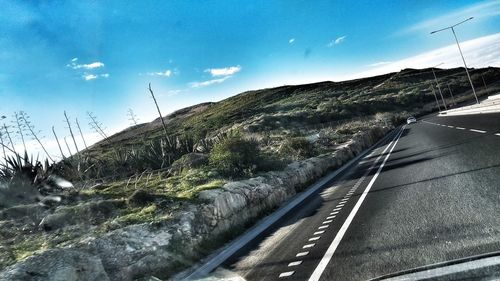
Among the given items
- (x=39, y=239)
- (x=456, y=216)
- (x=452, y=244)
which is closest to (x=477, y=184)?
A: (x=456, y=216)

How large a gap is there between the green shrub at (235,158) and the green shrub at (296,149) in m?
7.34

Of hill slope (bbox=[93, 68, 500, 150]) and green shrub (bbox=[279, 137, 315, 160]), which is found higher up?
hill slope (bbox=[93, 68, 500, 150])

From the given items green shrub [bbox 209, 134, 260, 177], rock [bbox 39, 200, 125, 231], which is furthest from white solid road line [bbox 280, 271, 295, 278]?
green shrub [bbox 209, 134, 260, 177]

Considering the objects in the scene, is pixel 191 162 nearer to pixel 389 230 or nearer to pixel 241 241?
pixel 241 241

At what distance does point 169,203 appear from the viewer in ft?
39.9

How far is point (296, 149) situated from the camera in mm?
28594

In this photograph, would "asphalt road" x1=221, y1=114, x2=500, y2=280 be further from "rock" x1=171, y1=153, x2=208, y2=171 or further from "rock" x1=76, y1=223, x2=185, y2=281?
"rock" x1=171, y1=153, x2=208, y2=171

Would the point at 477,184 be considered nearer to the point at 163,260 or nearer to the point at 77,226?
the point at 163,260

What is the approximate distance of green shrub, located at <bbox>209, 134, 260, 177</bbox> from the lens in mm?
18141

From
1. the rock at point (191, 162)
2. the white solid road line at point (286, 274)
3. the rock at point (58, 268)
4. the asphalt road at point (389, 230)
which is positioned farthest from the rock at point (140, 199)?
the rock at point (191, 162)

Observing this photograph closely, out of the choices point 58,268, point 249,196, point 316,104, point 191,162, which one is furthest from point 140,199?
point 316,104

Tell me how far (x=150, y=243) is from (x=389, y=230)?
497cm

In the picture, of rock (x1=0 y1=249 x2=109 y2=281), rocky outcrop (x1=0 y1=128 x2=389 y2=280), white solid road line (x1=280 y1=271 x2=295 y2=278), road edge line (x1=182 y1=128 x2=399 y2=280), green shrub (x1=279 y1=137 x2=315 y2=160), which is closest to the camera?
white solid road line (x1=280 y1=271 x2=295 y2=278)

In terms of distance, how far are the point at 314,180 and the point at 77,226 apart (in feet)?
43.0
